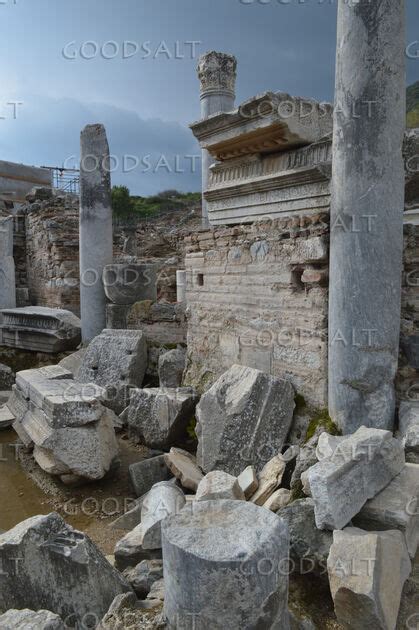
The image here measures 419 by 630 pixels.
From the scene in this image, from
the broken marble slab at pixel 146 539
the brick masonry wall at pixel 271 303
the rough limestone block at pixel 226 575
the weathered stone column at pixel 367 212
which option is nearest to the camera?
the rough limestone block at pixel 226 575

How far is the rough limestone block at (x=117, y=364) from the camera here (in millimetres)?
6055

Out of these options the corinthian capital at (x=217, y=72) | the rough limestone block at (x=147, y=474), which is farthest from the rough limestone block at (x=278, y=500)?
the corinthian capital at (x=217, y=72)

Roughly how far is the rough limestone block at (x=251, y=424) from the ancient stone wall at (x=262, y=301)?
275 millimetres

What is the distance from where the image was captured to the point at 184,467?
4.28 meters

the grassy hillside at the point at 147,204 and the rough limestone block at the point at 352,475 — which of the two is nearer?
the rough limestone block at the point at 352,475

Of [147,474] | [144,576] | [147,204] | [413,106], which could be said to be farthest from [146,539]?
[147,204]

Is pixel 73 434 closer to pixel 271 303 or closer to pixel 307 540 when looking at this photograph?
pixel 271 303

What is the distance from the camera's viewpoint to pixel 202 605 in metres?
1.99

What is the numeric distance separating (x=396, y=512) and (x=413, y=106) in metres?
31.3

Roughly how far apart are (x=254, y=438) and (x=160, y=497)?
0.94m

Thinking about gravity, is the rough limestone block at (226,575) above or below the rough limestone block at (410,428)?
below

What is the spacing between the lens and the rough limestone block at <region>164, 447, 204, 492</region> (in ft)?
13.5

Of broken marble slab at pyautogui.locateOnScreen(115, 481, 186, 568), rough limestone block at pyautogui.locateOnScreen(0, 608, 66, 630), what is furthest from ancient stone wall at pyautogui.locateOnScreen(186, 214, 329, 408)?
rough limestone block at pyautogui.locateOnScreen(0, 608, 66, 630)

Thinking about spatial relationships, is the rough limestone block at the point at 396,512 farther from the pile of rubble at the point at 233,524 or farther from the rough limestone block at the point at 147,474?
the rough limestone block at the point at 147,474
